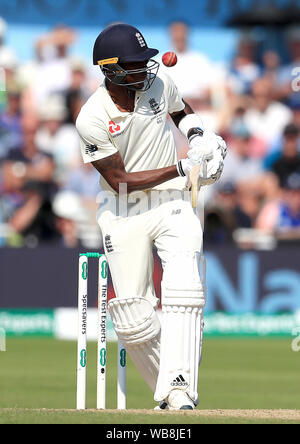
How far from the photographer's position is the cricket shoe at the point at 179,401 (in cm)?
533

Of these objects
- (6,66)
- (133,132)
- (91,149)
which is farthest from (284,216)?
(91,149)

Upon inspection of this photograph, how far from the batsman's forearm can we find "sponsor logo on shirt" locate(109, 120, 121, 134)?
0.83ft

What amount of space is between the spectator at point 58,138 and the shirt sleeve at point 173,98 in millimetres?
6580

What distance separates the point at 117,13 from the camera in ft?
46.9

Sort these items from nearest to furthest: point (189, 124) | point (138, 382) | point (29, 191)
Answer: point (189, 124) → point (138, 382) → point (29, 191)

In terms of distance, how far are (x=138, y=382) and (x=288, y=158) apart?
15.9 feet

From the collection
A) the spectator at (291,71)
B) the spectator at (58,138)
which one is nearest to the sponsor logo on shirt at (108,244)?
the spectator at (58,138)

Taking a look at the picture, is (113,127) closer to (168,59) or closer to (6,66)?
(168,59)

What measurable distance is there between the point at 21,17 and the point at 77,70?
4.69 feet

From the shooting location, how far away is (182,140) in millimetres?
11891

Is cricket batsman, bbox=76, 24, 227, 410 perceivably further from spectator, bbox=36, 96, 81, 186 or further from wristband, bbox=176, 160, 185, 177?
spectator, bbox=36, 96, 81, 186

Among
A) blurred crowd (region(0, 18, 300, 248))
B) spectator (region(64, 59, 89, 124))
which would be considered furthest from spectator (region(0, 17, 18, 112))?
spectator (region(64, 59, 89, 124))

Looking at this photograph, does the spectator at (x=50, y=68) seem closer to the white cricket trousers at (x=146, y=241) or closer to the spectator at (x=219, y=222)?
the spectator at (x=219, y=222)
